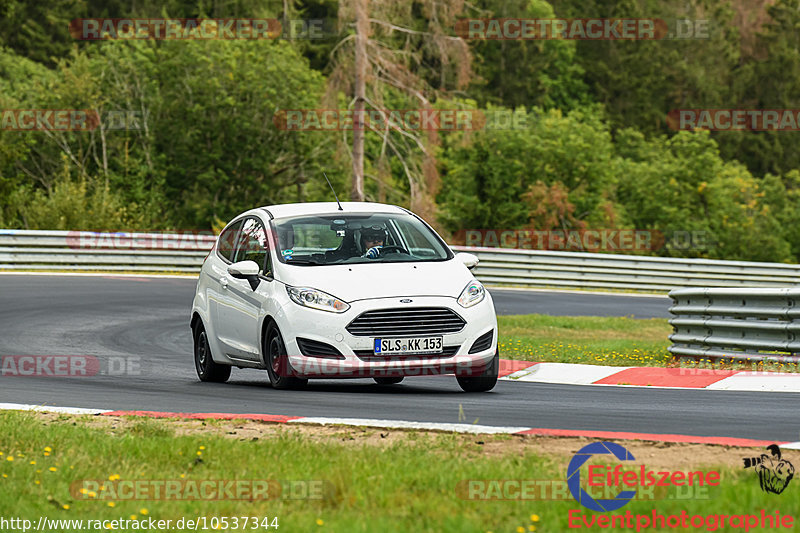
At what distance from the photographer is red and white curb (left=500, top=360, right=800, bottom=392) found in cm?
1130

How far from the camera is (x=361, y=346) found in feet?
33.4

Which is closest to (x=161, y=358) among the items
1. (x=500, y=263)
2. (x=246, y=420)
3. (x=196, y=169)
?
(x=246, y=420)

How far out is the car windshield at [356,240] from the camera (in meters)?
11.1

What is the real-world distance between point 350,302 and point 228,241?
2.82 meters

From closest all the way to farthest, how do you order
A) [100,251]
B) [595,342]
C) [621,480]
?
[621,480] → [595,342] → [100,251]

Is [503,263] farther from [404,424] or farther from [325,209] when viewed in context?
[404,424]

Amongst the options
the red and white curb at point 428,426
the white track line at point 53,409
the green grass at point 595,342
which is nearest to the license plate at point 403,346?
the red and white curb at point 428,426

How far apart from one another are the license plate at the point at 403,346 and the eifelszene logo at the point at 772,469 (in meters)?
3.75

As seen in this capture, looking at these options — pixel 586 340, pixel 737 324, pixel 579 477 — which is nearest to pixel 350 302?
pixel 579 477

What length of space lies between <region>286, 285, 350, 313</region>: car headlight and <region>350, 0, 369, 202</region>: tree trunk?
2151cm

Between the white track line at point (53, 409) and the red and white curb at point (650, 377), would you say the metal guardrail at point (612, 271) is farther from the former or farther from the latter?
the white track line at point (53, 409)

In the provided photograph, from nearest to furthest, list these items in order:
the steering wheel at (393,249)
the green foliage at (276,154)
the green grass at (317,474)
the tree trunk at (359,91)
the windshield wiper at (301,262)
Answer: the green grass at (317,474)
the windshield wiper at (301,262)
the steering wheel at (393,249)
the tree trunk at (359,91)
the green foliage at (276,154)

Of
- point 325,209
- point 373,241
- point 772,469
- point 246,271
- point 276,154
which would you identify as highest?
point 325,209

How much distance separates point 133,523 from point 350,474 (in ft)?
4.26
